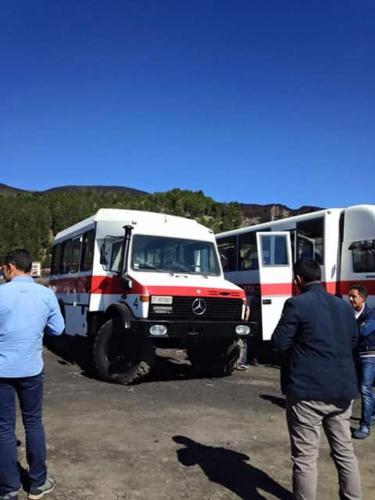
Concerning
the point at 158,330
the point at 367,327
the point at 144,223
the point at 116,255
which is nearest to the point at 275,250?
the point at 144,223

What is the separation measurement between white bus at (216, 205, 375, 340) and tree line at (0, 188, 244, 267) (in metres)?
51.1

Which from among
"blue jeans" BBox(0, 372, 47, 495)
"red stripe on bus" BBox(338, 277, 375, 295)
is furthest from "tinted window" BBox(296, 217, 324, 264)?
"blue jeans" BBox(0, 372, 47, 495)

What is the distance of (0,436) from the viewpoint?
4.02 meters

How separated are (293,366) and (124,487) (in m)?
1.89

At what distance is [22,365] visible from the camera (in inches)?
160

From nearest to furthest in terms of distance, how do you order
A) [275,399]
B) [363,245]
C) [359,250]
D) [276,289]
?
[275,399]
[363,245]
[359,250]
[276,289]

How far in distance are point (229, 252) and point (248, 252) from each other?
1.25m

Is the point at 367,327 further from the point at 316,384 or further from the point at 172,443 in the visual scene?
the point at 316,384

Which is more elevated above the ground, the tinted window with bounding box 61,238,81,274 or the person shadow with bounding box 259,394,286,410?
the tinted window with bounding box 61,238,81,274

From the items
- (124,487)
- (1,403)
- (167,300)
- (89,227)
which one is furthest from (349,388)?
(89,227)

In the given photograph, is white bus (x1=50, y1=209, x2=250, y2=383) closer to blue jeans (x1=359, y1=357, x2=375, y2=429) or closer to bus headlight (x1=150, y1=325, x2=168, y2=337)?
bus headlight (x1=150, y1=325, x2=168, y2=337)

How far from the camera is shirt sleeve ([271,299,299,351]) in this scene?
3.81m

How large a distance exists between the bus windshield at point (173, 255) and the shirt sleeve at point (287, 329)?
5.66 m

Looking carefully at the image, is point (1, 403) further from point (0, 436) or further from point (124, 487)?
point (124, 487)
